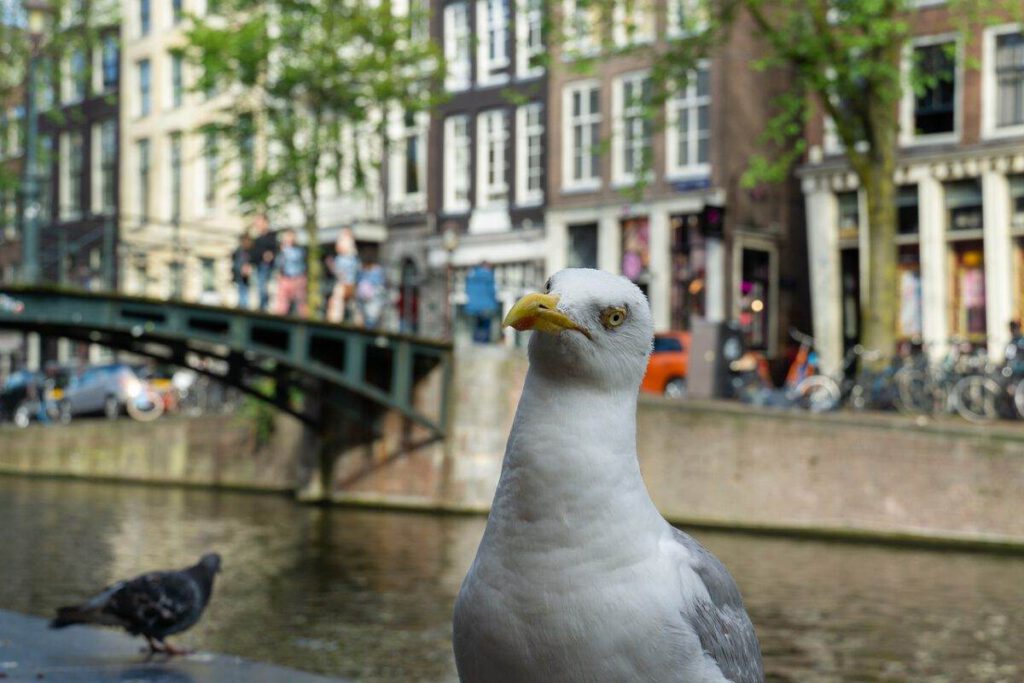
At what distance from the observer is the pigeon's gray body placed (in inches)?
262

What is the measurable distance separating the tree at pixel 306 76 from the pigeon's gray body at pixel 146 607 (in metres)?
17.0

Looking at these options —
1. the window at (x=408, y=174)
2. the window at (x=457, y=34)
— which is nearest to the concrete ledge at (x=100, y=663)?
the window at (x=457, y=34)

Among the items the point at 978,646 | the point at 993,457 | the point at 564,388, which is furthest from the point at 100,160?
the point at 564,388

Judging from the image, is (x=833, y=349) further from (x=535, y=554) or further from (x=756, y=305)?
(x=535, y=554)

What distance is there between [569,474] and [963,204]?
79.0ft

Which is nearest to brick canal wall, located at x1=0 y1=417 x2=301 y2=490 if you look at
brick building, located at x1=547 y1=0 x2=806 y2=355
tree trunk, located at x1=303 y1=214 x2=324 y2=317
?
tree trunk, located at x1=303 y1=214 x2=324 y2=317

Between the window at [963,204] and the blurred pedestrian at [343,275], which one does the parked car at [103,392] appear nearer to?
the blurred pedestrian at [343,275]

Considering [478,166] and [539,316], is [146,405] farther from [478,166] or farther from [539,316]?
[539,316]

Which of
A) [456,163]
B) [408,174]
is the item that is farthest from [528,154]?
[408,174]

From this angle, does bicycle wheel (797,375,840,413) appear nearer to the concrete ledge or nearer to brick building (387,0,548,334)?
brick building (387,0,548,334)

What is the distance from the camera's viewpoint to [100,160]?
44.8 metres

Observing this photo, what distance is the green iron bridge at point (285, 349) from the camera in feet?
65.3

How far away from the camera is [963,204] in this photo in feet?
83.8

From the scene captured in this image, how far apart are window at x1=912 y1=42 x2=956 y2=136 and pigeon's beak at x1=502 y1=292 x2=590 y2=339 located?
24046 millimetres
